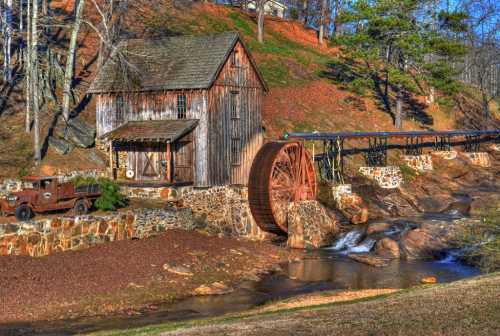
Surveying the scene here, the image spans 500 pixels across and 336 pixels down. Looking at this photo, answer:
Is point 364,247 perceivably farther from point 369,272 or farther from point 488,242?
point 488,242

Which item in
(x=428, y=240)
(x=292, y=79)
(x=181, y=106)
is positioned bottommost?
(x=428, y=240)

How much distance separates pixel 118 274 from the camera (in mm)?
24719

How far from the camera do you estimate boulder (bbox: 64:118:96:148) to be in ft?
124

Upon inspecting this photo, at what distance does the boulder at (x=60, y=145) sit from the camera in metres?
36.4

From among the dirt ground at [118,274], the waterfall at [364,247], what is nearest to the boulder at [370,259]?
the waterfall at [364,247]

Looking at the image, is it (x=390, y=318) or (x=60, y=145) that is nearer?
(x=390, y=318)

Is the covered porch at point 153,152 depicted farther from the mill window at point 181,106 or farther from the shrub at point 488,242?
the shrub at point 488,242

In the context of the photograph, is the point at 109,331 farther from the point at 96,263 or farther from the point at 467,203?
the point at 467,203

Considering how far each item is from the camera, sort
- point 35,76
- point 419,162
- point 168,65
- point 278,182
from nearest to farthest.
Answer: point 35,76, point 168,65, point 278,182, point 419,162

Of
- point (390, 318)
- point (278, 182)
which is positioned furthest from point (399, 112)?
point (390, 318)

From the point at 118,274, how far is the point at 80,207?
4844 mm

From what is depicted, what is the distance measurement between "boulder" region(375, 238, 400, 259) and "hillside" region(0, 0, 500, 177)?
666 inches

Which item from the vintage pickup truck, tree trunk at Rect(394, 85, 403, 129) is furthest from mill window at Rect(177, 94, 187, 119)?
tree trunk at Rect(394, 85, 403, 129)

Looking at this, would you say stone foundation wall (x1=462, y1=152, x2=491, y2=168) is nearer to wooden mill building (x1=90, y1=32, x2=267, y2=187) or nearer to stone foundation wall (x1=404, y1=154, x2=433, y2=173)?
stone foundation wall (x1=404, y1=154, x2=433, y2=173)
